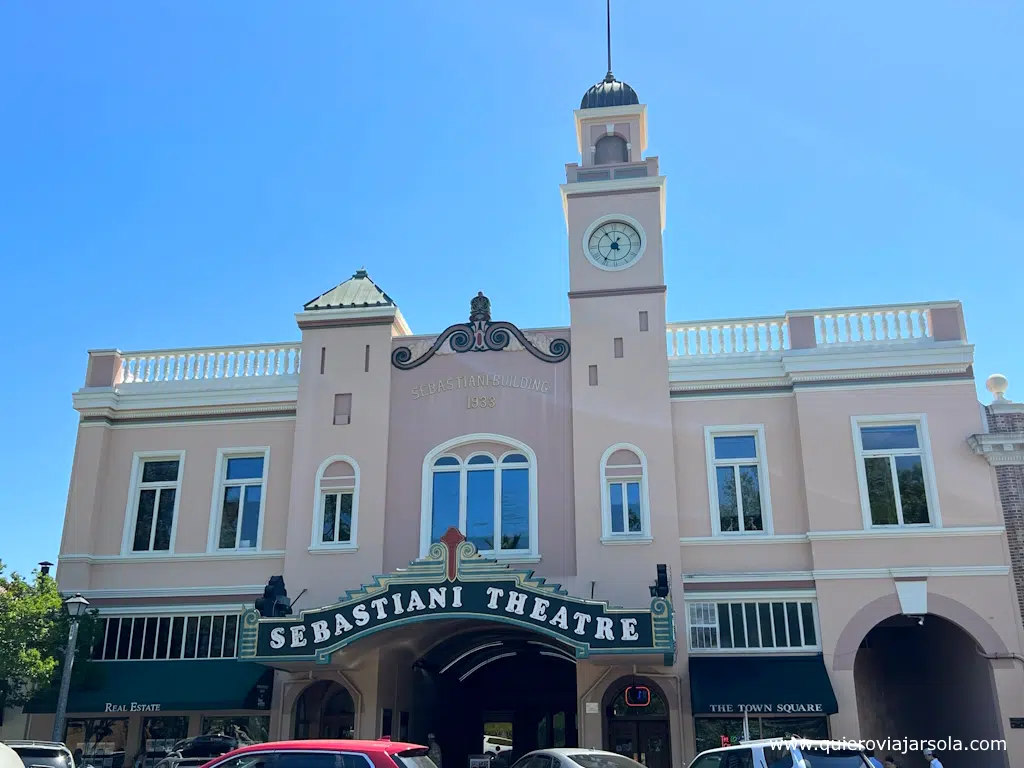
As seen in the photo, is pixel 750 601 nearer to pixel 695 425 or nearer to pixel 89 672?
pixel 695 425

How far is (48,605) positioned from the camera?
2031cm

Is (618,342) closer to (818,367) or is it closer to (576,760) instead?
(818,367)

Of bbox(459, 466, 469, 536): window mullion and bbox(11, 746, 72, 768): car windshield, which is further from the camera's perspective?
bbox(459, 466, 469, 536): window mullion

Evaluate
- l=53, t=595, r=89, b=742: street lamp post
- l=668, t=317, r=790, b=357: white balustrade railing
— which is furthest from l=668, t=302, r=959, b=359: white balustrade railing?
l=53, t=595, r=89, b=742: street lamp post

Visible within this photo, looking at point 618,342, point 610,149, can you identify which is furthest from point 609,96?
point 618,342

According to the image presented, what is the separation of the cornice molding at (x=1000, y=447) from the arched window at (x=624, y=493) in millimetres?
6913

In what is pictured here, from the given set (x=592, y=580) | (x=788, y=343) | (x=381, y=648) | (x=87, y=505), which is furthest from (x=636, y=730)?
(x=87, y=505)

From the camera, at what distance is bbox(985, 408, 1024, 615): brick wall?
A: 1953cm

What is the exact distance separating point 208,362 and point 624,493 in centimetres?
1085

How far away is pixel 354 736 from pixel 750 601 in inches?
344

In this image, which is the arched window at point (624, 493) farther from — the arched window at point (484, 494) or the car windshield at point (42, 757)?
the car windshield at point (42, 757)

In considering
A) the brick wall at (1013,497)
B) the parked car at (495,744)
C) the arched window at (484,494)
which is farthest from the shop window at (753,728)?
the parked car at (495,744)

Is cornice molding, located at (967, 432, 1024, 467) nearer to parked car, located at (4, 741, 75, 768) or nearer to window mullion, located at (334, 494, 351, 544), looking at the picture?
window mullion, located at (334, 494, 351, 544)

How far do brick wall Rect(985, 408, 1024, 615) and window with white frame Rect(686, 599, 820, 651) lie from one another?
4.12 meters
